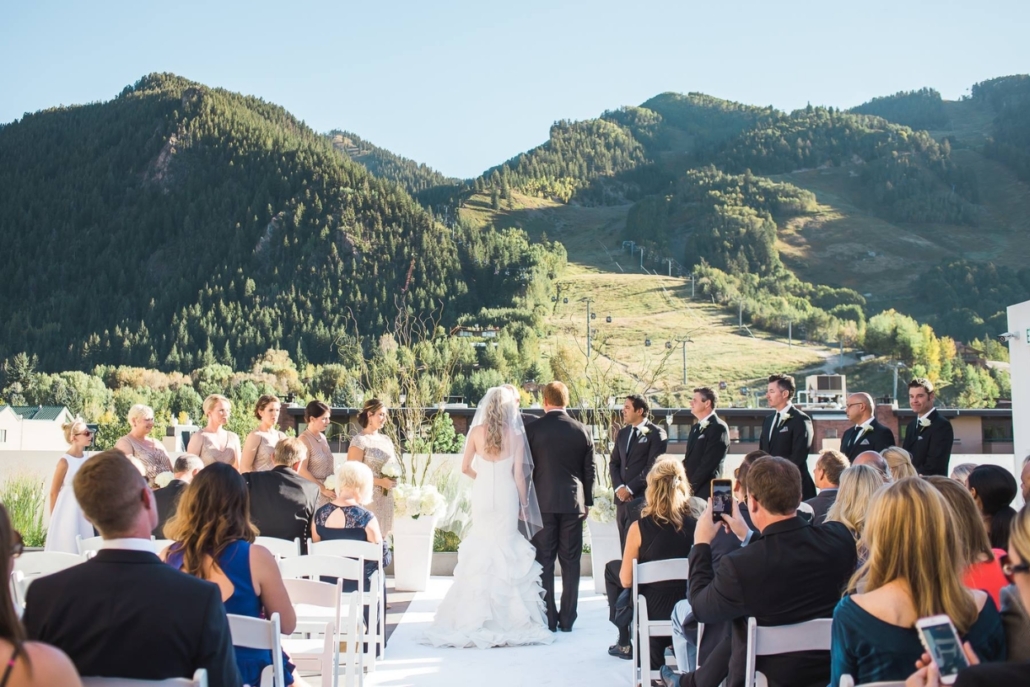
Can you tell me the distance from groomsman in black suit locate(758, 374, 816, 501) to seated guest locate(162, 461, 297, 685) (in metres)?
4.08

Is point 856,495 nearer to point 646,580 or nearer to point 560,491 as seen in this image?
point 646,580

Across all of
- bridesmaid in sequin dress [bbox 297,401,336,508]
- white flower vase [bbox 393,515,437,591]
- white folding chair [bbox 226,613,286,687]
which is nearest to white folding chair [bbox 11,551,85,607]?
white folding chair [bbox 226,613,286,687]

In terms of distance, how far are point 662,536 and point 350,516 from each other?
1.59 meters

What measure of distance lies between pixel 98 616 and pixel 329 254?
4882 inches

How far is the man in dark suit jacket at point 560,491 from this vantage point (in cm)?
613

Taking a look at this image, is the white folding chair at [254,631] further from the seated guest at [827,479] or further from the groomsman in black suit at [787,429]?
the groomsman in black suit at [787,429]

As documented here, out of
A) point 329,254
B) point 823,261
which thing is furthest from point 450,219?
point 823,261

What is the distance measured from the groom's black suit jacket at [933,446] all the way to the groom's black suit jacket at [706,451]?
1.19 metres

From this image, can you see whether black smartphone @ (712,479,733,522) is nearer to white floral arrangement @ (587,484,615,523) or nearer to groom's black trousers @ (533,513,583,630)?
groom's black trousers @ (533,513,583,630)

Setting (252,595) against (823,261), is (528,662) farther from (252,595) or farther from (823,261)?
(823,261)

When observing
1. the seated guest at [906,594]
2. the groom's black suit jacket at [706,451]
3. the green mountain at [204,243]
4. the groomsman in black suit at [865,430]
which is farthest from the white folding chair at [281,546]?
the green mountain at [204,243]

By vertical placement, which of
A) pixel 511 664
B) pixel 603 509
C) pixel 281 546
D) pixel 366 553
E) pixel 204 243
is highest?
pixel 204 243

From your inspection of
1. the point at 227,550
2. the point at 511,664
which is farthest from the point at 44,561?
the point at 511,664

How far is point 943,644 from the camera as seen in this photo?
5.50ft
